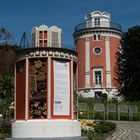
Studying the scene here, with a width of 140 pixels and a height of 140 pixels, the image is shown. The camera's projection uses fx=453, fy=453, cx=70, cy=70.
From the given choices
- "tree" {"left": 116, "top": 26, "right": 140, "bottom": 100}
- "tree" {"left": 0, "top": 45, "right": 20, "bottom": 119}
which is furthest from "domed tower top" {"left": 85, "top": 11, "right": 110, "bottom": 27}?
"tree" {"left": 0, "top": 45, "right": 20, "bottom": 119}

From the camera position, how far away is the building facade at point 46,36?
1459 cm

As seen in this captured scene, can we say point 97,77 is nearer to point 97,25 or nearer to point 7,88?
point 97,25

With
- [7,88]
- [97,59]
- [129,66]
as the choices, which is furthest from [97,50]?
[7,88]

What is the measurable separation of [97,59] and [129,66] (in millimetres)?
18739

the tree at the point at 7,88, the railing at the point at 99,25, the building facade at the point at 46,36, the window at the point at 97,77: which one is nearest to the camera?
the building facade at the point at 46,36

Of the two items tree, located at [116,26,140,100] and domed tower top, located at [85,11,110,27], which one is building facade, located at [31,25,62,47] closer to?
tree, located at [116,26,140,100]

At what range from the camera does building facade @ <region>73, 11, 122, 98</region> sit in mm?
66062

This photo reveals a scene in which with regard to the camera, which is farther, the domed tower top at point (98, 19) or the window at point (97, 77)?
the domed tower top at point (98, 19)

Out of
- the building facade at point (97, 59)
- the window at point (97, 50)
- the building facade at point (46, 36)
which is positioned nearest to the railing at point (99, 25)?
the building facade at point (97, 59)

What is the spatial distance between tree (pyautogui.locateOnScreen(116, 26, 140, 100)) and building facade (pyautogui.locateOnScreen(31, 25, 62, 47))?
3220 cm

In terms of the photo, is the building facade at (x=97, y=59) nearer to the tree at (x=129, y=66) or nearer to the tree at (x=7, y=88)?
the tree at (x=129, y=66)

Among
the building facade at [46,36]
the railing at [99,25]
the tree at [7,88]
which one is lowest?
the tree at [7,88]

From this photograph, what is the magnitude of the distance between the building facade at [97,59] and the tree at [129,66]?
1544 cm

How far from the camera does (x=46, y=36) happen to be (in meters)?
14.6
